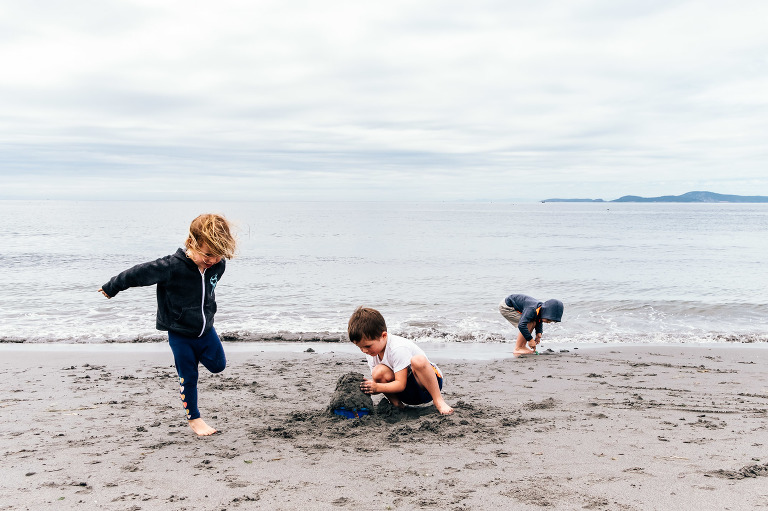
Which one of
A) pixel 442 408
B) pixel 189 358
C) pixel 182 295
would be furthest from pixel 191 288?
pixel 442 408

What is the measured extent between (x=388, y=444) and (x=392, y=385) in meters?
0.59

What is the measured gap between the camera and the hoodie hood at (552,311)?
8.74 m

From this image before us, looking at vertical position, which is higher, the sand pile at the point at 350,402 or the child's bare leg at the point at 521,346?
the sand pile at the point at 350,402

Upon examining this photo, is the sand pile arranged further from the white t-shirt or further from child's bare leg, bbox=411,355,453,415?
child's bare leg, bbox=411,355,453,415

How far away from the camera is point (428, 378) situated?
4879 mm

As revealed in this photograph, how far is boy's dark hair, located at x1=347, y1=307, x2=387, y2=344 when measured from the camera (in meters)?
4.65

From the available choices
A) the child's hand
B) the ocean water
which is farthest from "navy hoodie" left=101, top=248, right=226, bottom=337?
the child's hand

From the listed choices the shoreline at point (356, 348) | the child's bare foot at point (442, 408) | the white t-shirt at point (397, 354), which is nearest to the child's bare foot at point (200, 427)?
the white t-shirt at point (397, 354)

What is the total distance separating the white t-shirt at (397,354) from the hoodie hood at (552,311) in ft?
14.6

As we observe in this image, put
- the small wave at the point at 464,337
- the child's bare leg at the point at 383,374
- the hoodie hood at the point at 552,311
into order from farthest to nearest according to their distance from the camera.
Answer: the small wave at the point at 464,337 → the hoodie hood at the point at 552,311 → the child's bare leg at the point at 383,374

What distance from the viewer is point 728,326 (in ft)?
38.4

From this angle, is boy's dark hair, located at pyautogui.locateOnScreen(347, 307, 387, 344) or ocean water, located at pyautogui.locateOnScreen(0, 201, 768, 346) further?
ocean water, located at pyautogui.locateOnScreen(0, 201, 768, 346)

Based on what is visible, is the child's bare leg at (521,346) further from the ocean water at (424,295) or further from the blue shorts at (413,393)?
the blue shorts at (413,393)

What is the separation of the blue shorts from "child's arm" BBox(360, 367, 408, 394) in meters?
0.08
